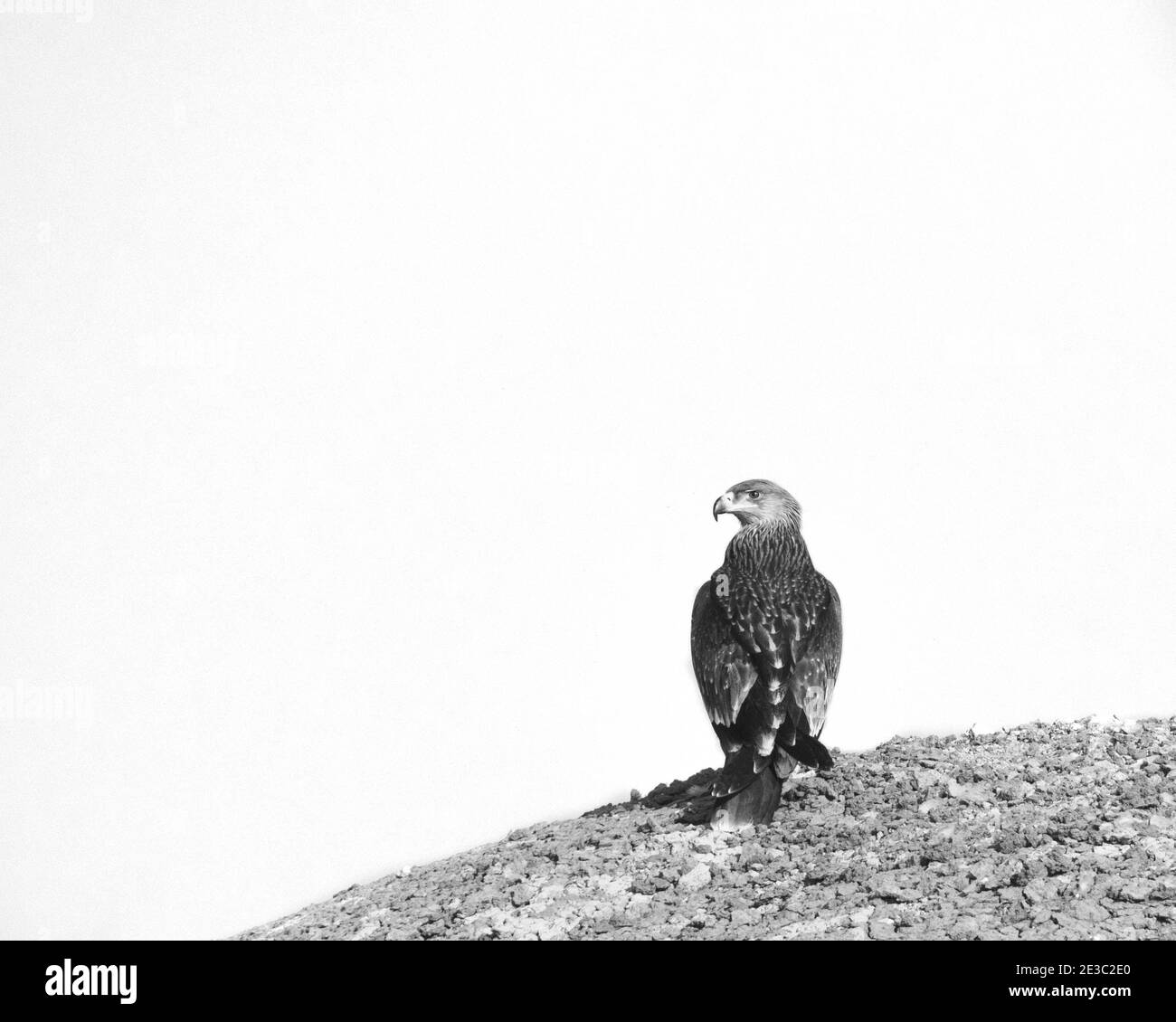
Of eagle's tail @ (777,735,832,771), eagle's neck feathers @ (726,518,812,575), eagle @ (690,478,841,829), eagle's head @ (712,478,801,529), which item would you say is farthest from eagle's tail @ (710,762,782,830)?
eagle's head @ (712,478,801,529)

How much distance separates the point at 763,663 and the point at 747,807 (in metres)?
0.58

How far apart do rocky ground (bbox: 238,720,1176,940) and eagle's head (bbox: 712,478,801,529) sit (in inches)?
46.2

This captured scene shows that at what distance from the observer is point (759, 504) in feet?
15.7

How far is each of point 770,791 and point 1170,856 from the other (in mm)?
1458

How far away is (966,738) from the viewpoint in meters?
5.27

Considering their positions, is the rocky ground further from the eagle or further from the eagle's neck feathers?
the eagle's neck feathers

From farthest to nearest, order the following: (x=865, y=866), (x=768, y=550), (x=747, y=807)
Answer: (x=768, y=550) → (x=747, y=807) → (x=865, y=866)

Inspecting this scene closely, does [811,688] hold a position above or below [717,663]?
below

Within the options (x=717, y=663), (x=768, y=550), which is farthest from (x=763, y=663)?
(x=768, y=550)

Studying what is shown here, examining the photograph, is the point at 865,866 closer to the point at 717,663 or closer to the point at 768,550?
the point at 717,663
